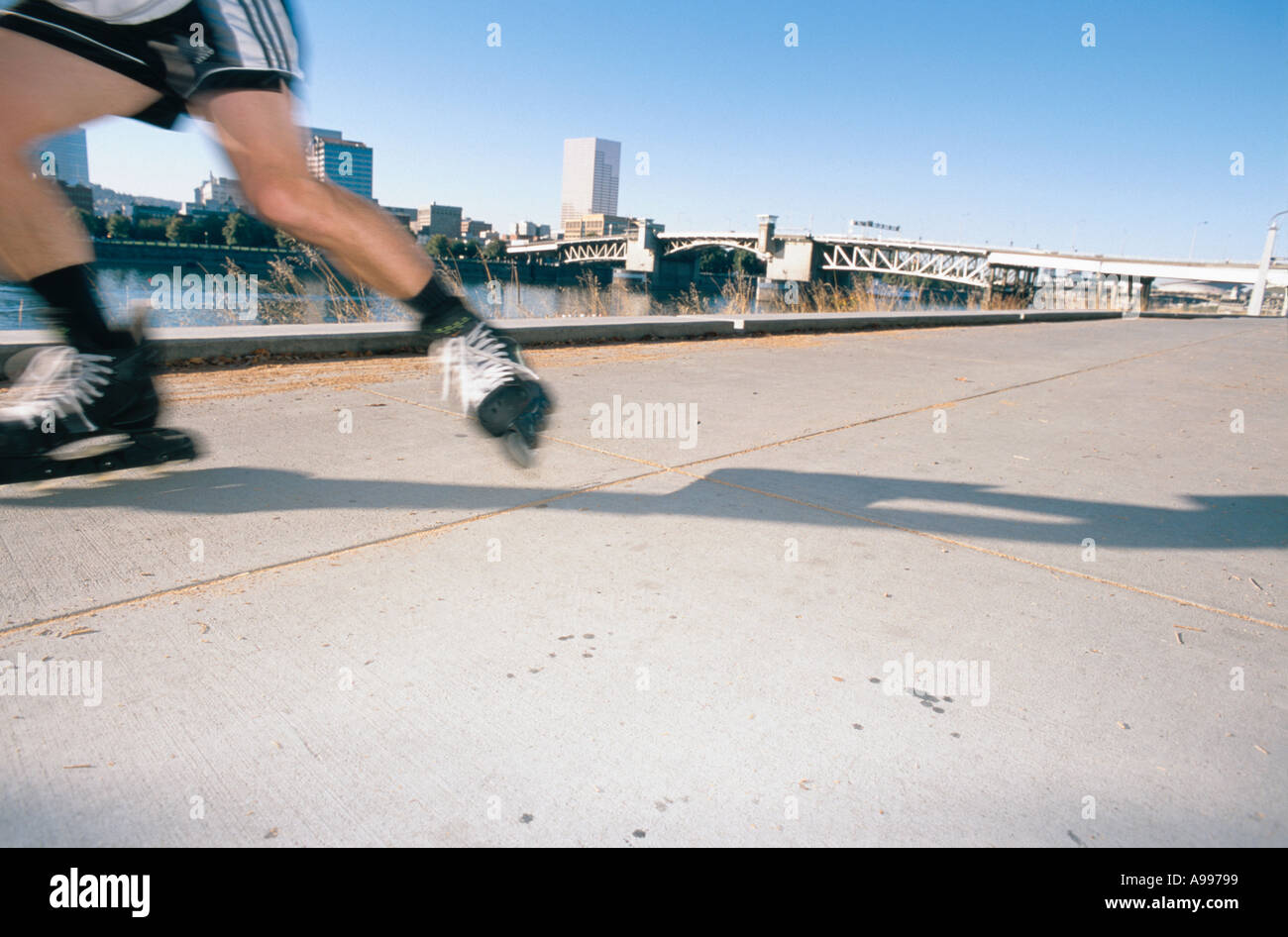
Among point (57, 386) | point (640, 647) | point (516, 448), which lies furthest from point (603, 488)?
point (57, 386)

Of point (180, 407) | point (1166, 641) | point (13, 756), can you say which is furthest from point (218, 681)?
point (180, 407)

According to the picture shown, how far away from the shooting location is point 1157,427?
4.41m

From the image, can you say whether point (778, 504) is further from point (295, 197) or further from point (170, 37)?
point (170, 37)

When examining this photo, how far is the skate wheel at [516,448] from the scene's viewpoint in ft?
7.38

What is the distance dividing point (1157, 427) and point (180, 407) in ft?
17.5

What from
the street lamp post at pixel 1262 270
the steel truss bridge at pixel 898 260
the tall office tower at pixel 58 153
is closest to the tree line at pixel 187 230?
the tall office tower at pixel 58 153

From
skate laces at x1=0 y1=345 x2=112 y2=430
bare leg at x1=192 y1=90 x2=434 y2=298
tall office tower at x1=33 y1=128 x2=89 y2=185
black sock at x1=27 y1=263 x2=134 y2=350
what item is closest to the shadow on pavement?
skate laces at x1=0 y1=345 x2=112 y2=430

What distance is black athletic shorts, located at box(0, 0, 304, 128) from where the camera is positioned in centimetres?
172

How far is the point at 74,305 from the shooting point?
2.09 metres

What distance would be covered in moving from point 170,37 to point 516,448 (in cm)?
131

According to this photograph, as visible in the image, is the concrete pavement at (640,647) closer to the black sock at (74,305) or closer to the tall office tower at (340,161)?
the black sock at (74,305)
